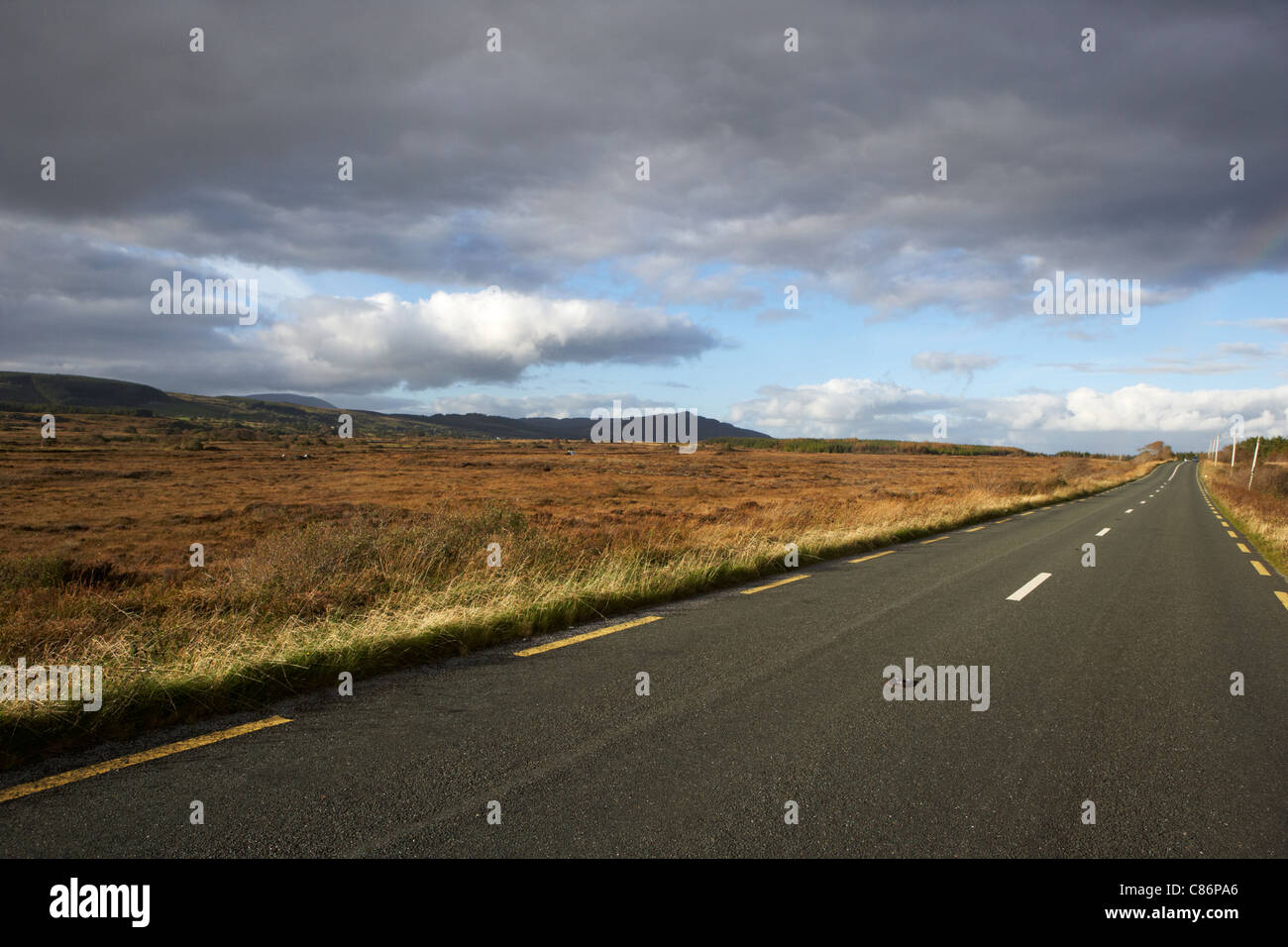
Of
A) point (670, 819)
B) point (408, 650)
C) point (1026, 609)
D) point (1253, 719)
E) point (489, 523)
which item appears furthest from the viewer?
point (489, 523)

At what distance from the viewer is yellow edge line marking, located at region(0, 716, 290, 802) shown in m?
3.23

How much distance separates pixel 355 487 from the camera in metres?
34.5

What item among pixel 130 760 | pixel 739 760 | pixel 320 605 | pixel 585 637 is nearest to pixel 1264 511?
pixel 585 637

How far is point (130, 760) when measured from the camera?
3.58 meters

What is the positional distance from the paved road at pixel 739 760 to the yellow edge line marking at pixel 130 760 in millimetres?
82

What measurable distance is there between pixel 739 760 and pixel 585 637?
294cm

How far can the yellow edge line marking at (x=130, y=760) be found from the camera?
323 centimetres

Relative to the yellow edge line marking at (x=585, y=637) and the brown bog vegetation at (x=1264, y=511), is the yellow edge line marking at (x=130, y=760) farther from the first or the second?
the brown bog vegetation at (x=1264, y=511)

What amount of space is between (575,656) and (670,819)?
2.73m

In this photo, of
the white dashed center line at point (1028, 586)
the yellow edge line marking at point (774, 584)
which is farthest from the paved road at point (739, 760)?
the yellow edge line marking at point (774, 584)
